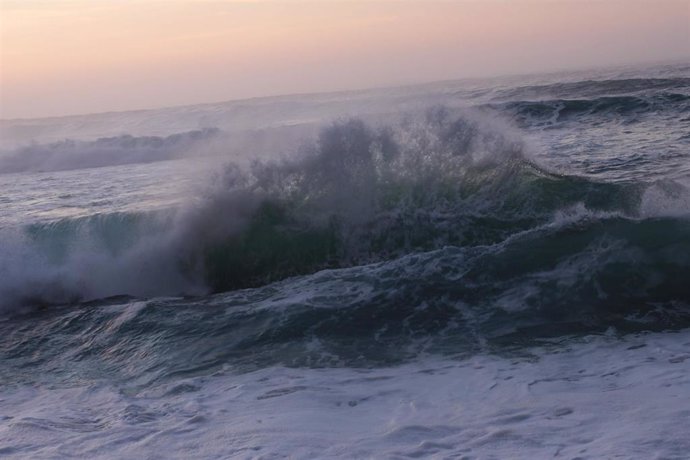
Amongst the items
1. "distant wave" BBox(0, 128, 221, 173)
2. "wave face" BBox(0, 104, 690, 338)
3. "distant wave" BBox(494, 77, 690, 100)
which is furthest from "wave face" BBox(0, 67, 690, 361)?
"distant wave" BBox(0, 128, 221, 173)

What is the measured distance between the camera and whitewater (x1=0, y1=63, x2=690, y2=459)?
179 inches

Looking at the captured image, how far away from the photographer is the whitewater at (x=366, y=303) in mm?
4551

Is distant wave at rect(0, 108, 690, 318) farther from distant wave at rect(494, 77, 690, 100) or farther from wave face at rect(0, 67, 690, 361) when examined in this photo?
distant wave at rect(494, 77, 690, 100)

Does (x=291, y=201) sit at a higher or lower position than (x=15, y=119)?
lower

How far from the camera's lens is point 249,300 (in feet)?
25.8

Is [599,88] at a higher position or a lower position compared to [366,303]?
higher

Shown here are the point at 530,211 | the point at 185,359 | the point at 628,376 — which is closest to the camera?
the point at 628,376

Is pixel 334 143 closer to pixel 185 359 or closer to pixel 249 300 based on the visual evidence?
pixel 249 300

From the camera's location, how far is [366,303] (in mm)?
7141

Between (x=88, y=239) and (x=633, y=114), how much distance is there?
1376cm

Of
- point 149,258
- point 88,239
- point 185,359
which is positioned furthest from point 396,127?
point 185,359

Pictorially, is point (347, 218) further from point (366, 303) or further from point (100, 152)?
point (100, 152)

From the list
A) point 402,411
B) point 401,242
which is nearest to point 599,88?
point 401,242

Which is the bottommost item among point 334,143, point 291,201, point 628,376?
point 628,376
